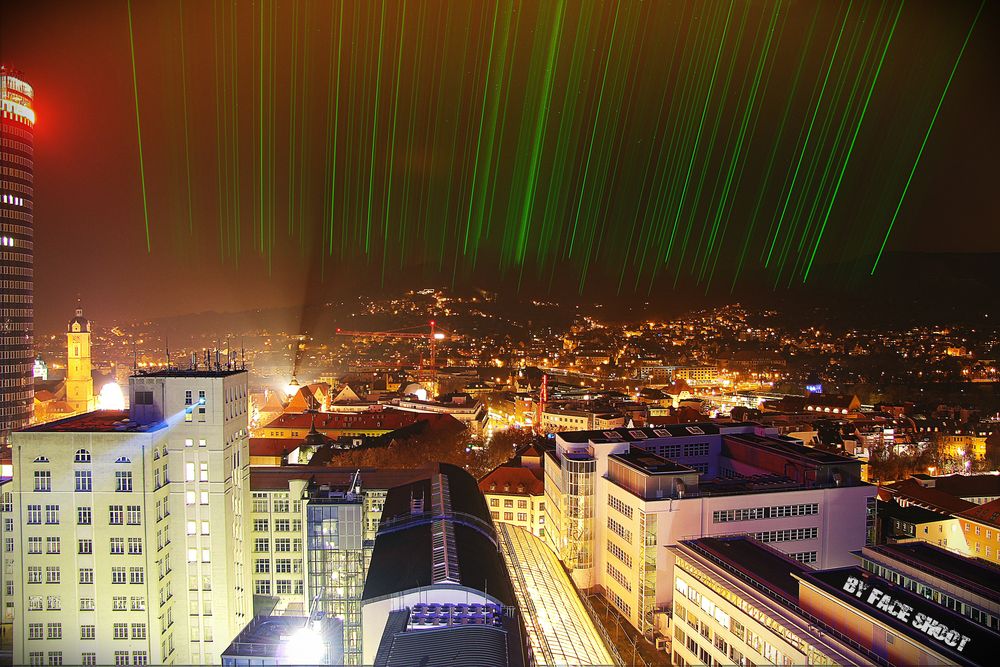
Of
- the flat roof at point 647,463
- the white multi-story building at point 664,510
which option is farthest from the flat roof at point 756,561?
the flat roof at point 647,463

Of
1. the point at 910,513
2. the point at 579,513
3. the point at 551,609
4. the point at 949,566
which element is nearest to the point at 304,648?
the point at 551,609

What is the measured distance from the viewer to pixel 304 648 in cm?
1136

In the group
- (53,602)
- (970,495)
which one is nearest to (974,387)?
(970,495)

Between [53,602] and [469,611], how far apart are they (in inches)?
351

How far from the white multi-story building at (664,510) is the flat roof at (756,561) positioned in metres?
1.35

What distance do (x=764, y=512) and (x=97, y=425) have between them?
1541 cm

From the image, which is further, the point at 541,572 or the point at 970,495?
the point at 970,495

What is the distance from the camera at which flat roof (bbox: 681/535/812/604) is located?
1153cm

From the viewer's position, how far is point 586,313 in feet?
449

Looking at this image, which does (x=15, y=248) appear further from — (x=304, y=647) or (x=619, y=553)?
(x=619, y=553)

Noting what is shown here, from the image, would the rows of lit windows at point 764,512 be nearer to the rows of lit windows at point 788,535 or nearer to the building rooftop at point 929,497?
the rows of lit windows at point 788,535

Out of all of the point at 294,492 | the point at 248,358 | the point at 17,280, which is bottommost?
the point at 248,358

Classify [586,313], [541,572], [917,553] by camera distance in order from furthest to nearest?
[586,313], [541,572], [917,553]

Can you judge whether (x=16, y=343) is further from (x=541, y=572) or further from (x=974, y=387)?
(x=974, y=387)
